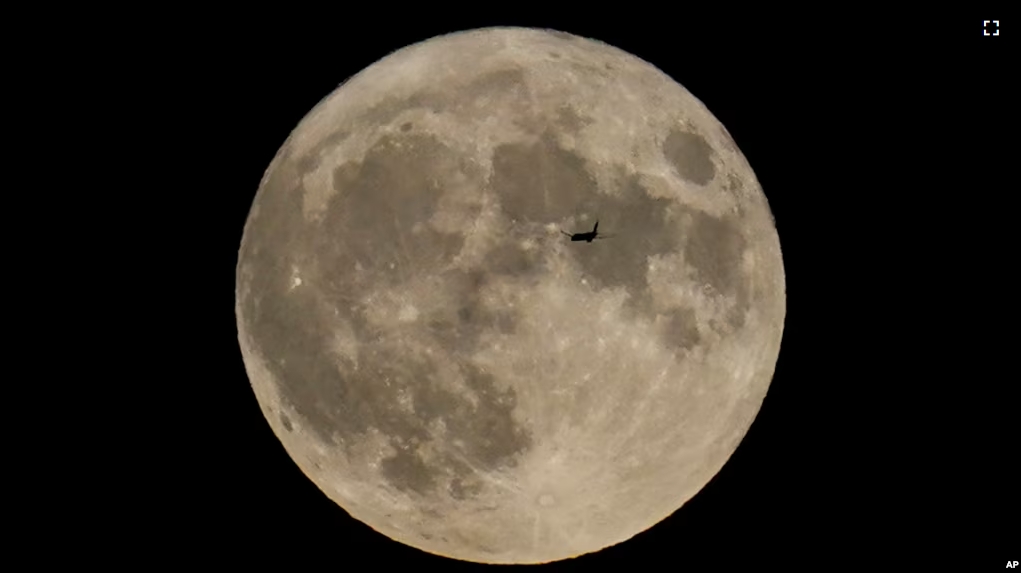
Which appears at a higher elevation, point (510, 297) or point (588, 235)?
point (588, 235)

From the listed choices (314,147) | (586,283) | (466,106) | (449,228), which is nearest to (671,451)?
(586,283)

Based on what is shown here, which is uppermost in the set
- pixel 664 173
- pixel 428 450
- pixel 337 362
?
pixel 664 173

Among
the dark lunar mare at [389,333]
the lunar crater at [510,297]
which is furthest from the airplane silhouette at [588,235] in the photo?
A: the dark lunar mare at [389,333]

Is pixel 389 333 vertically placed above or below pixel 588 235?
below

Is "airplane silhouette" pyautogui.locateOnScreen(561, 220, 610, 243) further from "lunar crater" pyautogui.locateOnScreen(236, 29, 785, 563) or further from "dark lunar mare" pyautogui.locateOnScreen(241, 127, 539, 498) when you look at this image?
"dark lunar mare" pyautogui.locateOnScreen(241, 127, 539, 498)

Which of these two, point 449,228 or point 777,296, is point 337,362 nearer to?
point 449,228

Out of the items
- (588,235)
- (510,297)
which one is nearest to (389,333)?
(510,297)

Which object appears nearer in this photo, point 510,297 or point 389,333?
point 510,297

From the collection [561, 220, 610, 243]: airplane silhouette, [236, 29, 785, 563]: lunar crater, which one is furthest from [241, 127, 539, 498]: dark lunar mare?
[561, 220, 610, 243]: airplane silhouette

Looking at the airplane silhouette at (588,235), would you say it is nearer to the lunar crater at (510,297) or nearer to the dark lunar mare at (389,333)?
the lunar crater at (510,297)

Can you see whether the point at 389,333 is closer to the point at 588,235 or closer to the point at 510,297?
the point at 510,297

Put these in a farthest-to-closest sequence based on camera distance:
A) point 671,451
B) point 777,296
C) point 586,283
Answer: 1. point 777,296
2. point 671,451
3. point 586,283
